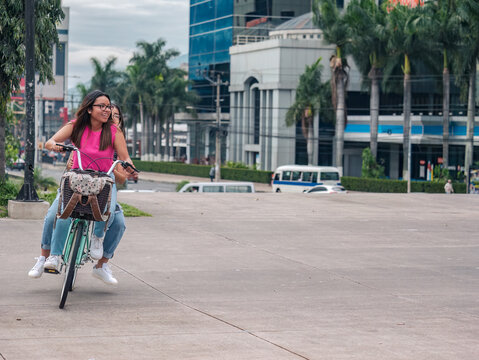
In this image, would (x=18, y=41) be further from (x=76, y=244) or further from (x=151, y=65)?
(x=151, y=65)

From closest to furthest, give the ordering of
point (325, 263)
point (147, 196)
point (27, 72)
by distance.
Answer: point (325, 263), point (27, 72), point (147, 196)

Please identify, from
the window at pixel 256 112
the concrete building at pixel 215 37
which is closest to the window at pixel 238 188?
the window at pixel 256 112

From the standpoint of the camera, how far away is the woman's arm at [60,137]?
288 inches

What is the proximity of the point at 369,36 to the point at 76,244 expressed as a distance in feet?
177

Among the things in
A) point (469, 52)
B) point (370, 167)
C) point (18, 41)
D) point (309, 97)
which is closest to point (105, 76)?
point (309, 97)

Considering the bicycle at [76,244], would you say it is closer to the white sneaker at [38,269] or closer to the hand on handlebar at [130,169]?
the hand on handlebar at [130,169]

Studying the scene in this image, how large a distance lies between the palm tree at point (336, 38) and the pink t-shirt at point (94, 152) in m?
53.5

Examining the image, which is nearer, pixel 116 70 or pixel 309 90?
pixel 309 90

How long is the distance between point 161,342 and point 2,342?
3.71 ft

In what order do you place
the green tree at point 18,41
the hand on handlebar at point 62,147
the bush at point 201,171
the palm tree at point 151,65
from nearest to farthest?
1. the hand on handlebar at point 62,147
2. the green tree at point 18,41
3. the bush at point 201,171
4. the palm tree at point 151,65

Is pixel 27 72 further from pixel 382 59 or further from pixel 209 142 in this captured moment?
pixel 209 142

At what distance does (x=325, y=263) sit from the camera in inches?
419

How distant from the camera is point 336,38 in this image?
60.5m

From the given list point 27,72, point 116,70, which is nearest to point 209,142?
point 116,70
